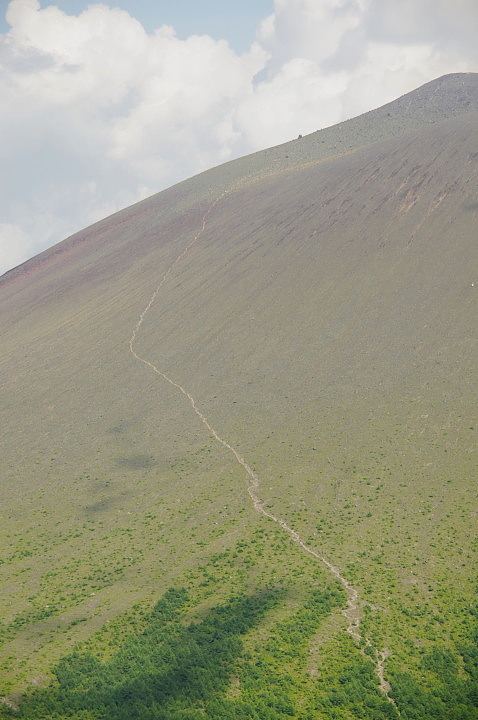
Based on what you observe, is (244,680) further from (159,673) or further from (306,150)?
(306,150)

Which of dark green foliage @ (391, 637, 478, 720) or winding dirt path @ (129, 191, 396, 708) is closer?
dark green foliage @ (391, 637, 478, 720)

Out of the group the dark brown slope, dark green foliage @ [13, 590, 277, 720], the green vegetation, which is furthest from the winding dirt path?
the dark brown slope

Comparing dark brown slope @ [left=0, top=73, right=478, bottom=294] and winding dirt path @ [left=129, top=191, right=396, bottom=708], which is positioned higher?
dark brown slope @ [left=0, top=73, right=478, bottom=294]

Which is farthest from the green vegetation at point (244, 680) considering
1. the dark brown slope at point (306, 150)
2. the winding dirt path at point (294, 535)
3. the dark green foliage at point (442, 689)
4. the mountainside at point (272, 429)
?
the dark brown slope at point (306, 150)

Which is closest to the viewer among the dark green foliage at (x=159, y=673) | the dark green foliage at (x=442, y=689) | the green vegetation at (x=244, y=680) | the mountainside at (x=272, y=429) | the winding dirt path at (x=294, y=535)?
the dark green foliage at (x=442, y=689)

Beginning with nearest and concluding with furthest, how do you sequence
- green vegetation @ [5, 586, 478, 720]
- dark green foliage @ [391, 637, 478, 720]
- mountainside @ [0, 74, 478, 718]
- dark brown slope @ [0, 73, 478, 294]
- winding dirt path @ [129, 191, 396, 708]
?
dark green foliage @ [391, 637, 478, 720], green vegetation @ [5, 586, 478, 720], winding dirt path @ [129, 191, 396, 708], mountainside @ [0, 74, 478, 718], dark brown slope @ [0, 73, 478, 294]

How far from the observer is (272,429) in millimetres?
44656

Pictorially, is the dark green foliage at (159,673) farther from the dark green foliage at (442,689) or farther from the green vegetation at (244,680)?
the dark green foliage at (442,689)

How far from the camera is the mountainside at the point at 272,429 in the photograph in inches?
949

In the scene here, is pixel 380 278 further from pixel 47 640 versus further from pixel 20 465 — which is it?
pixel 47 640

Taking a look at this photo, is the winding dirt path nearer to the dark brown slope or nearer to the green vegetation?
the green vegetation

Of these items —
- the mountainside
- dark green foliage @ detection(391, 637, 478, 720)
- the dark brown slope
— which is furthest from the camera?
the dark brown slope

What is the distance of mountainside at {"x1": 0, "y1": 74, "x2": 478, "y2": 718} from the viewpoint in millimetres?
24109

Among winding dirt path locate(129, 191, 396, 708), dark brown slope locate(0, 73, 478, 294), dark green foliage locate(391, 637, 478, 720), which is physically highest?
dark brown slope locate(0, 73, 478, 294)
